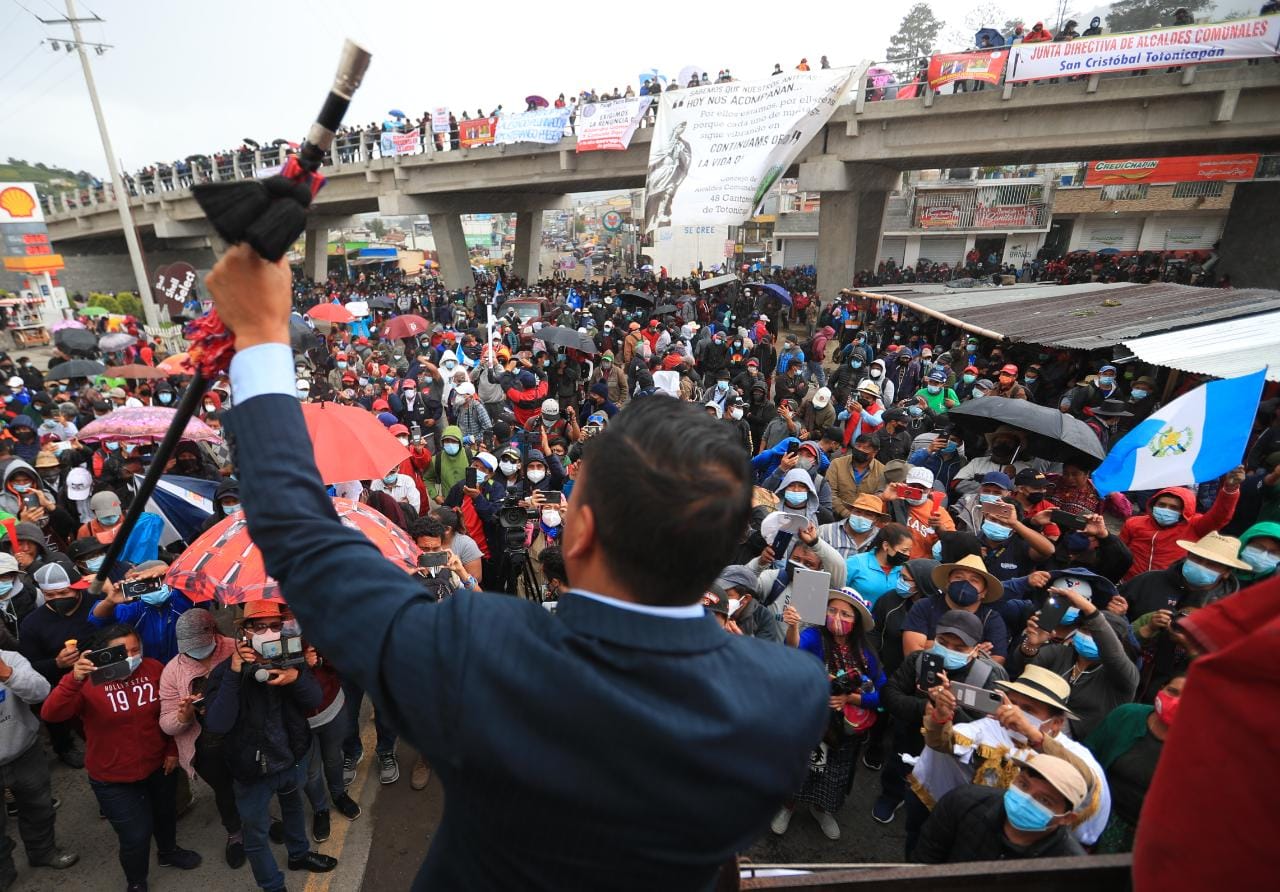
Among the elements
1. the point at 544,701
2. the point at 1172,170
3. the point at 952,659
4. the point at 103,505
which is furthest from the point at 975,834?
the point at 1172,170

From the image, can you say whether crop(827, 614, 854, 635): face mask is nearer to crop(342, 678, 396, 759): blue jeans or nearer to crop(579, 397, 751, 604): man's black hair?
crop(342, 678, 396, 759): blue jeans

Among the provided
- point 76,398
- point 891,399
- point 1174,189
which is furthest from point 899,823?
point 1174,189

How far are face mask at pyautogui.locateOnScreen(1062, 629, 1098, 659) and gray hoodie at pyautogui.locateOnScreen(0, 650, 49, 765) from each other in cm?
591

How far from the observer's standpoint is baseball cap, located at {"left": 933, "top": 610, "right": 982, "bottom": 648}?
3686mm

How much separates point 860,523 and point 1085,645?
1868 millimetres

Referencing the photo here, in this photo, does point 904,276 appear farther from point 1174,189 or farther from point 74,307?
point 74,307

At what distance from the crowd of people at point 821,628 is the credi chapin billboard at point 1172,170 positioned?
31403mm

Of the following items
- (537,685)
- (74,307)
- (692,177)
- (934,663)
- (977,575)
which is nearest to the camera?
(537,685)

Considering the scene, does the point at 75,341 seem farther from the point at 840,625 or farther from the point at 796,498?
the point at 840,625

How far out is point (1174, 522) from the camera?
514 centimetres

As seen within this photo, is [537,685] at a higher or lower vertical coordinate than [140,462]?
higher

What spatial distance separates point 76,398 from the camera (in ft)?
38.1

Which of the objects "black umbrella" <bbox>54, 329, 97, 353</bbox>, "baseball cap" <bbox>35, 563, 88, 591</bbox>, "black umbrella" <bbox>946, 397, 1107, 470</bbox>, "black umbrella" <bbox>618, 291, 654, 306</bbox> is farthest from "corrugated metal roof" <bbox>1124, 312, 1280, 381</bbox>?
"black umbrella" <bbox>54, 329, 97, 353</bbox>

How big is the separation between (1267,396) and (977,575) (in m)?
8.62
